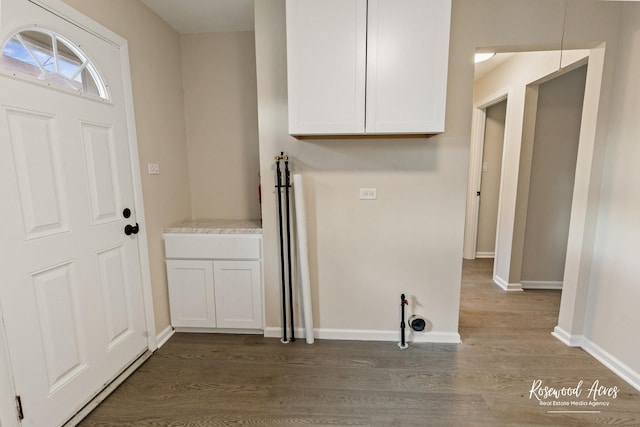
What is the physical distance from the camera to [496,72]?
3.32 meters

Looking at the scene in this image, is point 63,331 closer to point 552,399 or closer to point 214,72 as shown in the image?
→ point 214,72

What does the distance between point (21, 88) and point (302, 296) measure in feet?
6.41

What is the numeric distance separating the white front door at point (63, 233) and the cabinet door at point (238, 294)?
59 centimetres

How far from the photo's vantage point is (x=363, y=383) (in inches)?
70.0

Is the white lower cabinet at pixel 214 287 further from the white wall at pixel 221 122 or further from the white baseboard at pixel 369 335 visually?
the white wall at pixel 221 122

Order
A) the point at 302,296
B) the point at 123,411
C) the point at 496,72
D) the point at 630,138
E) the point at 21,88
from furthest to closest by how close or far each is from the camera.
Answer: the point at 496,72
the point at 302,296
the point at 630,138
the point at 123,411
the point at 21,88

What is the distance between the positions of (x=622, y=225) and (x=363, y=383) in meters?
1.98

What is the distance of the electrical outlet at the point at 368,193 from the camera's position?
2062 mm

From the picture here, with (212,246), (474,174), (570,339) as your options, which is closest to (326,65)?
(212,246)

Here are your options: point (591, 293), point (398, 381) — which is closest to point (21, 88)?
point (398, 381)

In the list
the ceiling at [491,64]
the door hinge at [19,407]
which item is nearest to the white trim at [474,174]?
the ceiling at [491,64]

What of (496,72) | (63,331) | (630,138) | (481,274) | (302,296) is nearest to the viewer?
(63,331)

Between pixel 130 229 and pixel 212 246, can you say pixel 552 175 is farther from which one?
pixel 130 229

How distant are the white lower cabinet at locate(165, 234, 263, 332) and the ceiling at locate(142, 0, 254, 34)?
170cm
